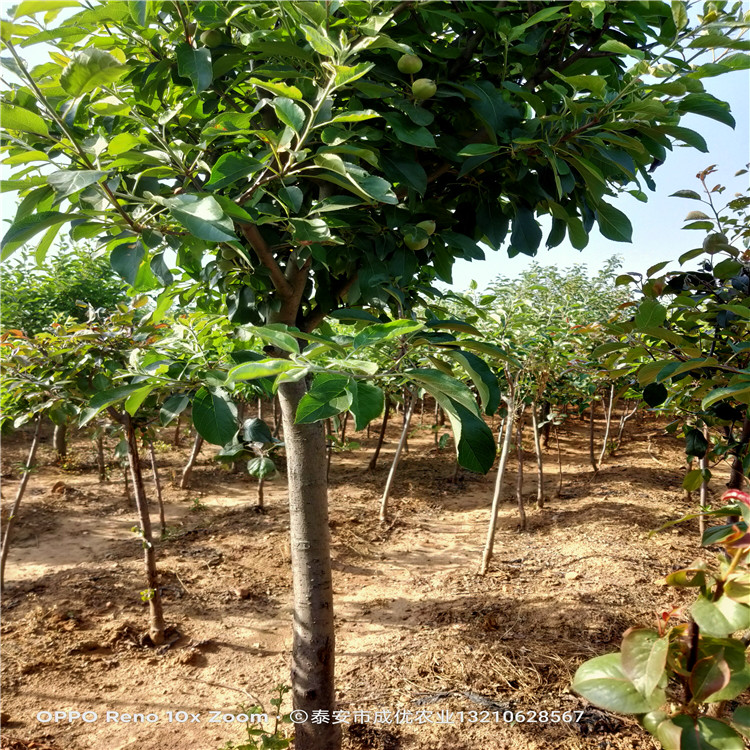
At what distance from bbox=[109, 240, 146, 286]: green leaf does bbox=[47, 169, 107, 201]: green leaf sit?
9.0 inches

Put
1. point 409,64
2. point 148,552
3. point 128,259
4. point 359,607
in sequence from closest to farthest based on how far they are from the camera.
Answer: point 128,259 < point 409,64 < point 148,552 < point 359,607

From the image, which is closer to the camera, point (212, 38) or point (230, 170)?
point (230, 170)

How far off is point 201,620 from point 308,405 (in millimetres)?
3667

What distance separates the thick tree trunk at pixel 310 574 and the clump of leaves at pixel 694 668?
1240 mm

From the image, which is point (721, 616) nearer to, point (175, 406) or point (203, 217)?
point (203, 217)

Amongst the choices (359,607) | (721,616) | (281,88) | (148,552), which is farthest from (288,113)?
(359,607)

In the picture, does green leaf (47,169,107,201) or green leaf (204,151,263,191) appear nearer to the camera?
green leaf (47,169,107,201)

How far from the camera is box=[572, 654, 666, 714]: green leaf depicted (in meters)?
0.62

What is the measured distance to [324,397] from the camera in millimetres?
802

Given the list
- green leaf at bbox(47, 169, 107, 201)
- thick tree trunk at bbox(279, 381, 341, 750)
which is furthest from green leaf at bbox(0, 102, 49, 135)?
thick tree trunk at bbox(279, 381, 341, 750)

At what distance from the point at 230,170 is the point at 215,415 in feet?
1.77

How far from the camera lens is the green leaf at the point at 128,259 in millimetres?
1061

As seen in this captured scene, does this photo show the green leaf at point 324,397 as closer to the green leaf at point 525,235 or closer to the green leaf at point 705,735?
the green leaf at point 705,735

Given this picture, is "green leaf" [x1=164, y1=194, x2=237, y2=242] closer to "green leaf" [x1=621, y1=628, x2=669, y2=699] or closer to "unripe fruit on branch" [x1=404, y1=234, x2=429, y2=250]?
"unripe fruit on branch" [x1=404, y1=234, x2=429, y2=250]
